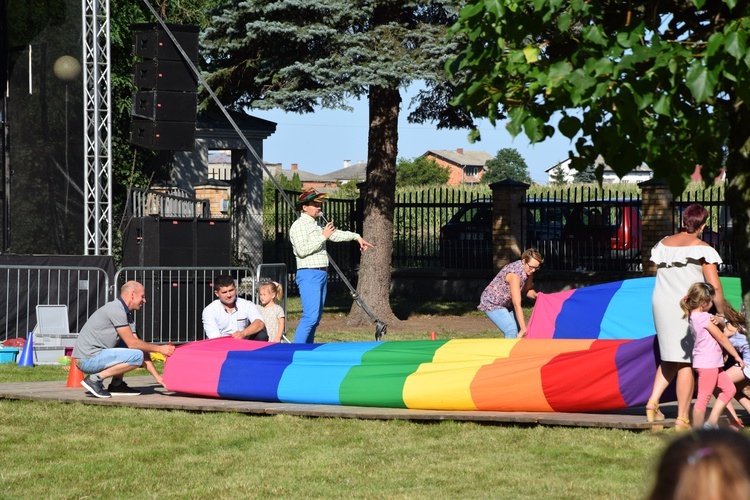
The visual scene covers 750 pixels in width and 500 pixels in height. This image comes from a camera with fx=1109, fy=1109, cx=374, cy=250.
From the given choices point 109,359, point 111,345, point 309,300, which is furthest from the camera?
point 309,300

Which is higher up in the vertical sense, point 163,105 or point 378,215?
→ point 163,105

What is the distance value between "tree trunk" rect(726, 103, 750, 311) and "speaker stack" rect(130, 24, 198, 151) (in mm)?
12737

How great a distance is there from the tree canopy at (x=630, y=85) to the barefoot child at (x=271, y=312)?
7.47 meters

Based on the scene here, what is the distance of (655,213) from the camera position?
2091 centimetres

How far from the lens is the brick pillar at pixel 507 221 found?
22.8 m

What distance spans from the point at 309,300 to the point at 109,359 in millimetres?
2615

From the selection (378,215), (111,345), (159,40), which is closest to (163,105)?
(159,40)

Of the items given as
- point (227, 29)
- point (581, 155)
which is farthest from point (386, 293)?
point (581, 155)

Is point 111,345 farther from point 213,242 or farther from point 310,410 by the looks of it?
point 213,242

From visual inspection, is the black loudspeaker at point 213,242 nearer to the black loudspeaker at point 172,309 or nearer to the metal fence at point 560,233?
the black loudspeaker at point 172,309

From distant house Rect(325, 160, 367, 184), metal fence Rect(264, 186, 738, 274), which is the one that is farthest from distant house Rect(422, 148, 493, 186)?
metal fence Rect(264, 186, 738, 274)

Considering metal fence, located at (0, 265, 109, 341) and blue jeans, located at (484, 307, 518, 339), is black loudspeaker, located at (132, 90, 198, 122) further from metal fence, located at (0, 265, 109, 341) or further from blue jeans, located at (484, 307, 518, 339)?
blue jeans, located at (484, 307, 518, 339)

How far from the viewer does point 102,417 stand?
30.2 ft

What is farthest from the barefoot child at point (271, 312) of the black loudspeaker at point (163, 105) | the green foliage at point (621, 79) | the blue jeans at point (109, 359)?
the green foliage at point (621, 79)
